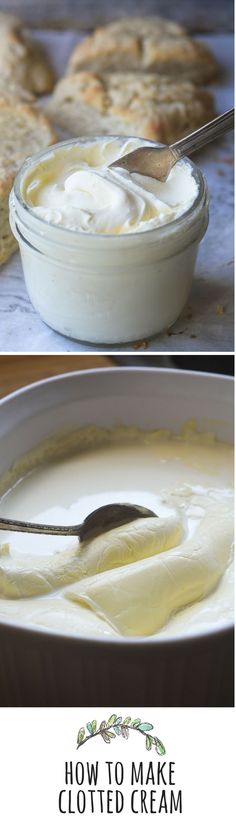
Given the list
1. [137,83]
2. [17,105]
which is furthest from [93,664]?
[137,83]

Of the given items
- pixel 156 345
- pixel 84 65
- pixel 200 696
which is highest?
pixel 84 65

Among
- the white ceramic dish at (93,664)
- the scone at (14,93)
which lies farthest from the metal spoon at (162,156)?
the scone at (14,93)

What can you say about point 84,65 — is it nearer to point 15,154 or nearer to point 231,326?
point 15,154

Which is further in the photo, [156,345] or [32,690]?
[156,345]

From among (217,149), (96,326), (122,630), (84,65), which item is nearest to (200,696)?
(122,630)
